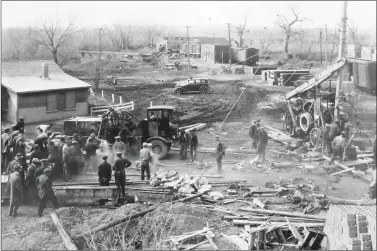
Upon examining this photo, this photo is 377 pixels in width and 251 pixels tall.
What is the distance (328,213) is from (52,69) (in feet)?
14.8

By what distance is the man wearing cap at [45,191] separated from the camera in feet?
21.0

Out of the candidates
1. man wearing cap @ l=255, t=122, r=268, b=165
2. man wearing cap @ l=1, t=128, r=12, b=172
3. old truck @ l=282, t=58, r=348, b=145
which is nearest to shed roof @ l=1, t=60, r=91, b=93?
man wearing cap @ l=1, t=128, r=12, b=172

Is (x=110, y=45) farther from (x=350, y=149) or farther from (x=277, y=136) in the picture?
(x=350, y=149)

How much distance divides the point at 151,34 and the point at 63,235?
312 cm

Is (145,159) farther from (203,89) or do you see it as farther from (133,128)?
(203,89)

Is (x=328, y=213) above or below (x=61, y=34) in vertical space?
below

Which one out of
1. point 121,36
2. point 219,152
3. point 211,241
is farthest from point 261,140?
point 121,36

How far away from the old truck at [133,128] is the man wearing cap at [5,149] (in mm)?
837

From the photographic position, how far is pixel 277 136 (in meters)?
6.92

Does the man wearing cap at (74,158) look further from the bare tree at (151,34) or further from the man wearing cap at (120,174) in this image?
the bare tree at (151,34)

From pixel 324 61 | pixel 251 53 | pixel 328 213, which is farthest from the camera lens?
pixel 324 61

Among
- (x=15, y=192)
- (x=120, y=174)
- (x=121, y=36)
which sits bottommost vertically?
(x=15, y=192)

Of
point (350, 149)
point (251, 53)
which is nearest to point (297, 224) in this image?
point (350, 149)

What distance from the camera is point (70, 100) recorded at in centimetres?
654
